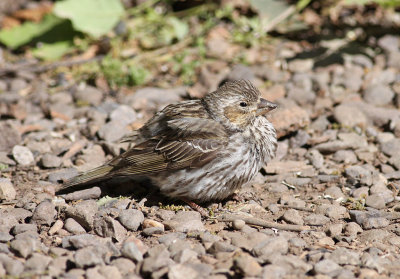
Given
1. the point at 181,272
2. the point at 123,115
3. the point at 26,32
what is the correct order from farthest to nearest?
the point at 26,32 → the point at 123,115 → the point at 181,272

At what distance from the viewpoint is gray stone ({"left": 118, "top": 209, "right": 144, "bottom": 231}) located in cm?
504

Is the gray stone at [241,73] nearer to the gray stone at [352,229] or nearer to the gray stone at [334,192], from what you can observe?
the gray stone at [334,192]

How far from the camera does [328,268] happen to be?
4.33 metres

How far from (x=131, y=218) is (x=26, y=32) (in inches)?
202

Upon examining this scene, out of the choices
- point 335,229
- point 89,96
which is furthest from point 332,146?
point 89,96

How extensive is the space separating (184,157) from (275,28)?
13.5 ft

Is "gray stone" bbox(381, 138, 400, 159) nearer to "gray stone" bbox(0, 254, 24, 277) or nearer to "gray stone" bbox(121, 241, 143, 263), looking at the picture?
"gray stone" bbox(121, 241, 143, 263)

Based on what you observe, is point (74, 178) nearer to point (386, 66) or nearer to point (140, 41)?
point (140, 41)

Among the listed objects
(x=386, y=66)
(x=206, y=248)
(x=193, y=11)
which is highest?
(x=193, y=11)

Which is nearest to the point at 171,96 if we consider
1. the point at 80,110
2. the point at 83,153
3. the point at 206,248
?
the point at 80,110

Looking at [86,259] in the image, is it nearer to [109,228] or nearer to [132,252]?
[132,252]

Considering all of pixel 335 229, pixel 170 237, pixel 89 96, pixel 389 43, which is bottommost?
pixel 335 229

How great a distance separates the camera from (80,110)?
24.5 ft

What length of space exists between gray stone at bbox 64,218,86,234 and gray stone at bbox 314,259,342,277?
1926 millimetres
